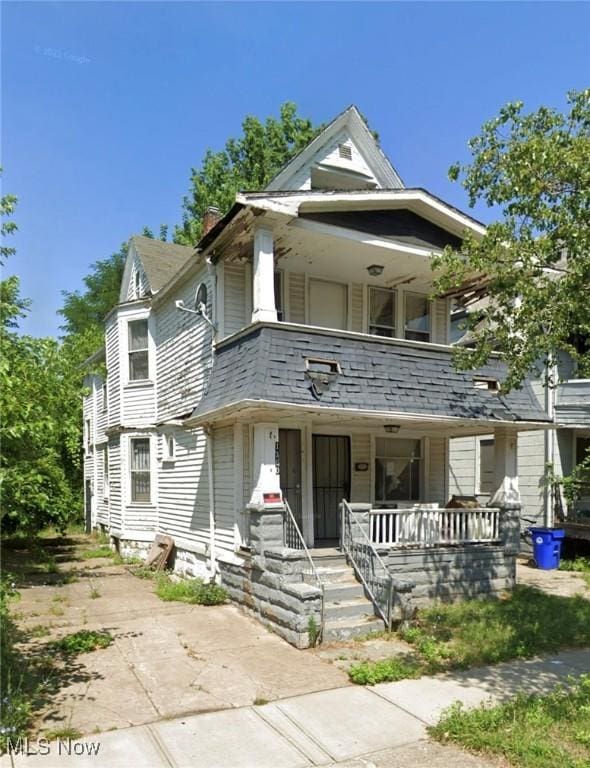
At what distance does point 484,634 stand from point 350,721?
3470mm

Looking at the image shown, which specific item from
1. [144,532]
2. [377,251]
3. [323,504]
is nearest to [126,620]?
[323,504]

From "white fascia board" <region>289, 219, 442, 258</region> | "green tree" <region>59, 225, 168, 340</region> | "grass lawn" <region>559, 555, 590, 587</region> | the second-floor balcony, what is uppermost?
"green tree" <region>59, 225, 168, 340</region>

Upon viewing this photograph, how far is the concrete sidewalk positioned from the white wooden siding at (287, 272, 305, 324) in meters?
7.14

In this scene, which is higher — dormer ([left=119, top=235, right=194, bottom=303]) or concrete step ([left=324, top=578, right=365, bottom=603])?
dormer ([left=119, top=235, right=194, bottom=303])

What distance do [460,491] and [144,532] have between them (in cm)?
985

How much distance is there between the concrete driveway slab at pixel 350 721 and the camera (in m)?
5.11

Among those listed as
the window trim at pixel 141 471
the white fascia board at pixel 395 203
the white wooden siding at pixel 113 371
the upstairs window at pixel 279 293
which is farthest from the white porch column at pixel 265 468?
the white wooden siding at pixel 113 371

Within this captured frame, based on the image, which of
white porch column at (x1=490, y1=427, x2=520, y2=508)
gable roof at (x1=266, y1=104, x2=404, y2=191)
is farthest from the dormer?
white porch column at (x1=490, y1=427, x2=520, y2=508)

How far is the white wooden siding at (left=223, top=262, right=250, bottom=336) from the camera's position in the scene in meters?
11.0

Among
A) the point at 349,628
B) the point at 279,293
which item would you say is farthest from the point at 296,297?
the point at 349,628

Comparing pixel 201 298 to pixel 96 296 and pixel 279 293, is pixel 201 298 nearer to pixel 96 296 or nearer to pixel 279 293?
pixel 279 293

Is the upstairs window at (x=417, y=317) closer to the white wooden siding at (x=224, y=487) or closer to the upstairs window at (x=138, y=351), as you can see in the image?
the white wooden siding at (x=224, y=487)

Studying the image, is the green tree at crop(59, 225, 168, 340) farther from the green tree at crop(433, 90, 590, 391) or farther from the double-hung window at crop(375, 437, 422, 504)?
the green tree at crop(433, 90, 590, 391)

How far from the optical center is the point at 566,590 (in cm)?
1159
